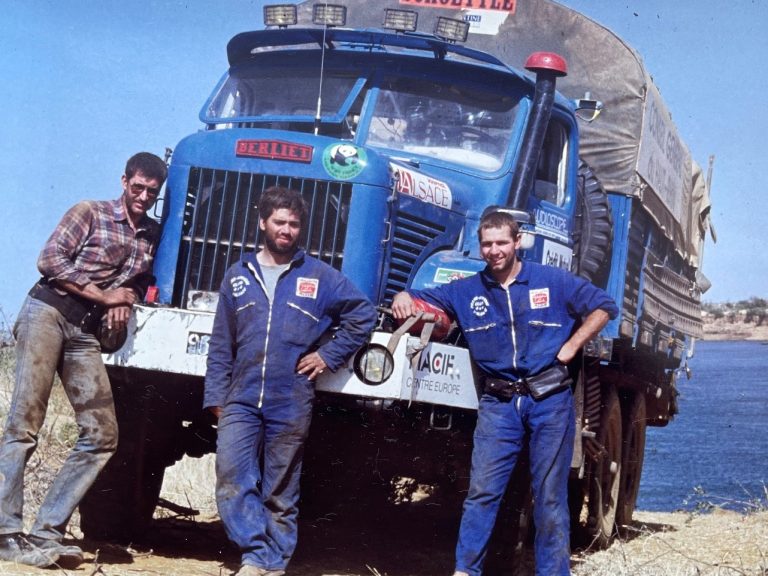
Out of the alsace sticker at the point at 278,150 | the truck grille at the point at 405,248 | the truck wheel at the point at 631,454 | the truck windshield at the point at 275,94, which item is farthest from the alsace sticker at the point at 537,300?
the truck wheel at the point at 631,454

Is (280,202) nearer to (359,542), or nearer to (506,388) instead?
(506,388)

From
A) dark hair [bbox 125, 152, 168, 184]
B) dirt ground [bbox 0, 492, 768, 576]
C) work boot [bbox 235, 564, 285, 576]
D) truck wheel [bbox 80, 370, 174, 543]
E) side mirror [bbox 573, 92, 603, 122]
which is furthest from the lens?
side mirror [bbox 573, 92, 603, 122]

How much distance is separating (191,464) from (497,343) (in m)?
6.15

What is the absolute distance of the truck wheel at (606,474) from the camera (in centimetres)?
897

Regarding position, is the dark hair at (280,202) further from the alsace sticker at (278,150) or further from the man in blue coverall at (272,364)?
the alsace sticker at (278,150)

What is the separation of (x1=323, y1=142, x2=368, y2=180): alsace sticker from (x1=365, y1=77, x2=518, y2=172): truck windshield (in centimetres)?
103

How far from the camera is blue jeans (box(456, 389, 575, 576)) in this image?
233 inches

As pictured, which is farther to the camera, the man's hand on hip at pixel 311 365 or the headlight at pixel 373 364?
the headlight at pixel 373 364

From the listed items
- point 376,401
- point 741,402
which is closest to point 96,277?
point 376,401

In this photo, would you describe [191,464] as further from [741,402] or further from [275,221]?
[741,402]

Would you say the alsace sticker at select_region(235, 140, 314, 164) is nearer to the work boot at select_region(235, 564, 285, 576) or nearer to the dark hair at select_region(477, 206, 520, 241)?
the dark hair at select_region(477, 206, 520, 241)

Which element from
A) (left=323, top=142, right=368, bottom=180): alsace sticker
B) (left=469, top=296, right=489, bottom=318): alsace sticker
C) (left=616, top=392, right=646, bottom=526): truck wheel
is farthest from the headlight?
(left=616, top=392, right=646, bottom=526): truck wheel

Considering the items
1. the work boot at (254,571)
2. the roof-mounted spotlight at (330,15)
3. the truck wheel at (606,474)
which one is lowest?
the work boot at (254,571)

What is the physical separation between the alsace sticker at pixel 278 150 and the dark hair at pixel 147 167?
0.45m
